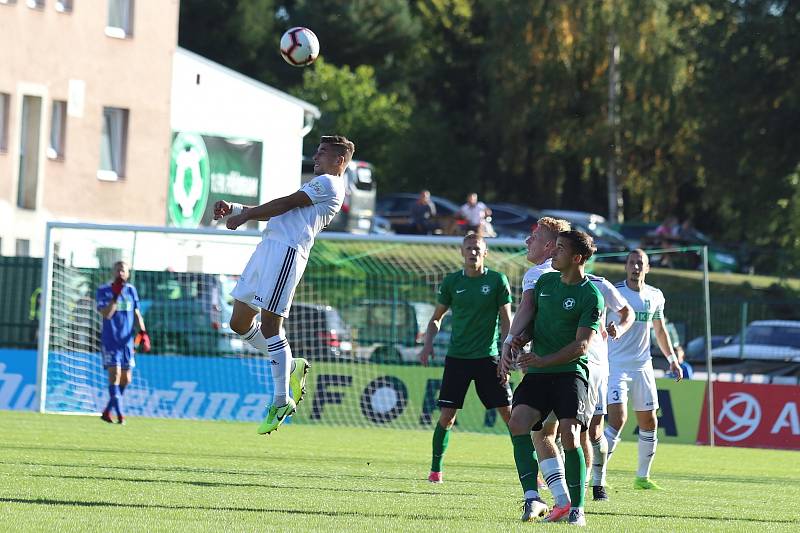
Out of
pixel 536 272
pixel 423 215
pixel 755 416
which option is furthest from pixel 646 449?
pixel 423 215

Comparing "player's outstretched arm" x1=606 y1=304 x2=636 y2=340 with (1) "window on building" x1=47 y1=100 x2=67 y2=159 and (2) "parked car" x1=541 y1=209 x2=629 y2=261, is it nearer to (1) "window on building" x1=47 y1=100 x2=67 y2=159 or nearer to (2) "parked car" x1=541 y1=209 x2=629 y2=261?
(1) "window on building" x1=47 y1=100 x2=67 y2=159

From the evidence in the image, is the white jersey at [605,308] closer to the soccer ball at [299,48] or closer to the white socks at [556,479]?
the white socks at [556,479]

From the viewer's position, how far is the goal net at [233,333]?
2162 cm

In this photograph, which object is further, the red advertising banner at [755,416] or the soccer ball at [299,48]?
the red advertising banner at [755,416]

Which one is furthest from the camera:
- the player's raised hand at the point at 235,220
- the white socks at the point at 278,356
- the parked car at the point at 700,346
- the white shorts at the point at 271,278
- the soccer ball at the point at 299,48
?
the parked car at the point at 700,346

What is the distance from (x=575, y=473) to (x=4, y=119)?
26.1 metres

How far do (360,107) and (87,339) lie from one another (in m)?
40.1

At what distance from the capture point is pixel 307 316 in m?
23.2

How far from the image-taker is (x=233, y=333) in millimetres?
23203

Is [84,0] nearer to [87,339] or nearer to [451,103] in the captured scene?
[87,339]

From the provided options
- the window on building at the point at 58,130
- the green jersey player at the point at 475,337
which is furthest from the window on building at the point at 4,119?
the green jersey player at the point at 475,337

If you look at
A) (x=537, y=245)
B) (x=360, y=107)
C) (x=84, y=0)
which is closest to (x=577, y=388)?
(x=537, y=245)

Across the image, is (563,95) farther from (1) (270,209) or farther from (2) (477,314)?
(1) (270,209)

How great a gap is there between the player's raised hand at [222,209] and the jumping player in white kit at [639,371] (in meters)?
3.96
